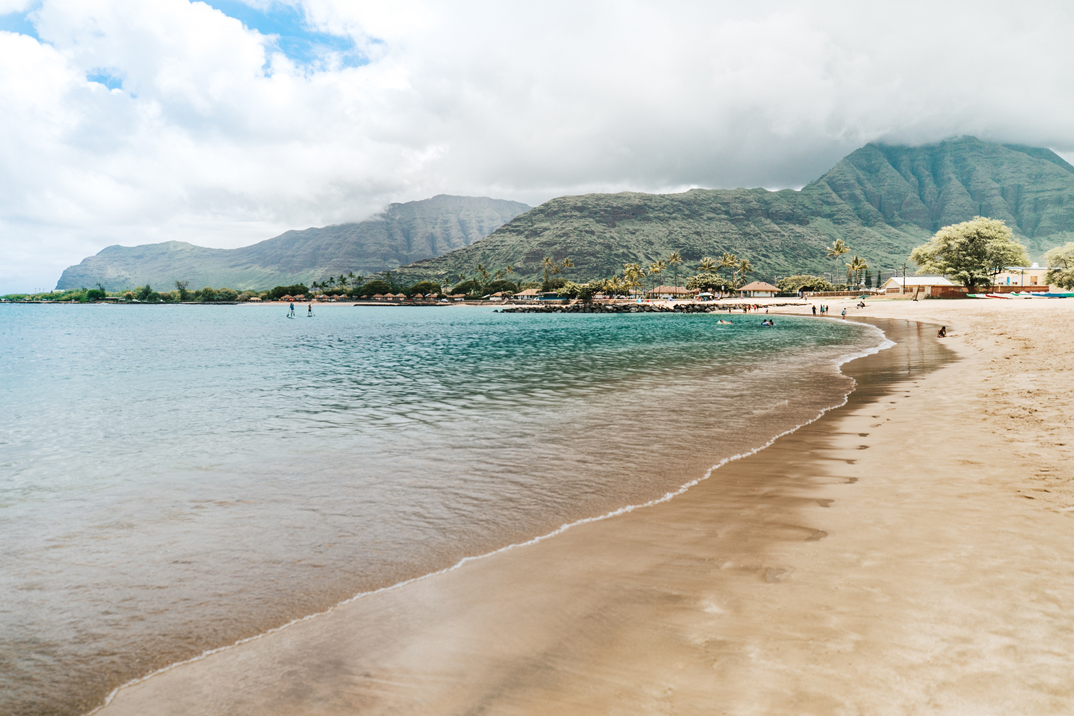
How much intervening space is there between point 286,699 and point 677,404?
620 inches

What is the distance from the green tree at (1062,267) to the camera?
305 feet

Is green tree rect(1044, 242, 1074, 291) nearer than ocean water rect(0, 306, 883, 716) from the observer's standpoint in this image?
No

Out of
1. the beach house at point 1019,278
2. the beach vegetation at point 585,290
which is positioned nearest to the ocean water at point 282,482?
the beach vegetation at point 585,290

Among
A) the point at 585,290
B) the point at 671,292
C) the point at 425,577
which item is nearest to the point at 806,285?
the point at 671,292

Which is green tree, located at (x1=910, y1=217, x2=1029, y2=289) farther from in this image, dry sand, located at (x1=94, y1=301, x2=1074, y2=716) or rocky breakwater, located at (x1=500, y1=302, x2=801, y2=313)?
dry sand, located at (x1=94, y1=301, x2=1074, y2=716)

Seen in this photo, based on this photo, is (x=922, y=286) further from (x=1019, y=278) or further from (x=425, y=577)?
(x=425, y=577)

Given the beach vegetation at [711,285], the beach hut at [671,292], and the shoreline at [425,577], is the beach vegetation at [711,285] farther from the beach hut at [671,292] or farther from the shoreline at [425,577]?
the shoreline at [425,577]

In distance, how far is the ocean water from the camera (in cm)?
619

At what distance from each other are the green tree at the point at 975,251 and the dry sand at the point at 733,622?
395ft

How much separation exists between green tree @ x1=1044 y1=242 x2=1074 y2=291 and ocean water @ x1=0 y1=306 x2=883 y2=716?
10222 cm

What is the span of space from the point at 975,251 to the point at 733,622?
5066 inches

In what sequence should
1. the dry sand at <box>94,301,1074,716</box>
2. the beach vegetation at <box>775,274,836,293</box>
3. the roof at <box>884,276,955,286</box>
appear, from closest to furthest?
the dry sand at <box>94,301,1074,716</box>
the roof at <box>884,276,955,286</box>
the beach vegetation at <box>775,274,836,293</box>

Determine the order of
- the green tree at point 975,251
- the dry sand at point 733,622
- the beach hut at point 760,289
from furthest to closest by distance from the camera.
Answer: the beach hut at point 760,289 < the green tree at point 975,251 < the dry sand at point 733,622

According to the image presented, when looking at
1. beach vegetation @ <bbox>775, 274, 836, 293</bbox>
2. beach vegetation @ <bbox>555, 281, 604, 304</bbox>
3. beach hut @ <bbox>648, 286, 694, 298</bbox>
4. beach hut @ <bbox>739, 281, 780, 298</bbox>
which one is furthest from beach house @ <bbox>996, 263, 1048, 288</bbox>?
beach vegetation @ <bbox>555, 281, 604, 304</bbox>
